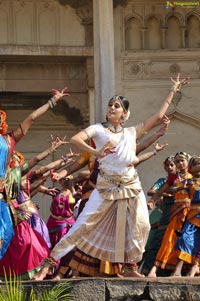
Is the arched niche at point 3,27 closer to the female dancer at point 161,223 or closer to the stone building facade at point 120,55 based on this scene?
the stone building facade at point 120,55

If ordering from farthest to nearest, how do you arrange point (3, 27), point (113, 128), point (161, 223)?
1. point (3, 27)
2. point (161, 223)
3. point (113, 128)

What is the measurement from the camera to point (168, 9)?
1673 centimetres

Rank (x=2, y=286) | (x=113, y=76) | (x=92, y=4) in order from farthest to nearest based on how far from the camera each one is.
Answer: (x=92, y=4) < (x=113, y=76) < (x=2, y=286)

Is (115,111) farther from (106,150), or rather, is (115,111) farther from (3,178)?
(3,178)

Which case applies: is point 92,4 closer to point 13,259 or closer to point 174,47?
point 174,47

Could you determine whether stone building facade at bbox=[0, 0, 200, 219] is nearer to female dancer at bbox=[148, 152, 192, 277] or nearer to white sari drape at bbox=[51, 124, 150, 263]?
female dancer at bbox=[148, 152, 192, 277]

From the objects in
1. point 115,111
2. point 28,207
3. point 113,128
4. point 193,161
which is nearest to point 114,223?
point 113,128

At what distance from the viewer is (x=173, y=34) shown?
1686 centimetres

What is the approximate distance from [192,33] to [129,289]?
8.29m

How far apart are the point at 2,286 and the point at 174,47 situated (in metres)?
8.34

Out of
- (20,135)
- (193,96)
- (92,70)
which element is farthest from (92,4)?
(20,135)

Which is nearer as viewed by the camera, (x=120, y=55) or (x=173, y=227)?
(x=173, y=227)

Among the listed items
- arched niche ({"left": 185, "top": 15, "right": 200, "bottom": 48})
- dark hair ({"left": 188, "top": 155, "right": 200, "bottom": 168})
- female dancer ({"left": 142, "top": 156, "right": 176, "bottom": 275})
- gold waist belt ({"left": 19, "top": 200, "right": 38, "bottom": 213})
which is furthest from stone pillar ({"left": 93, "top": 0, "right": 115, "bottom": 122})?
dark hair ({"left": 188, "top": 155, "right": 200, "bottom": 168})

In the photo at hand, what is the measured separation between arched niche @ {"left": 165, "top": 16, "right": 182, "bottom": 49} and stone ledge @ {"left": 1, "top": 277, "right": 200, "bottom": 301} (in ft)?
26.4
